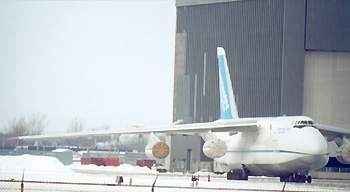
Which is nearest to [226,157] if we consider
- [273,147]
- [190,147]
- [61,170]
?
[273,147]

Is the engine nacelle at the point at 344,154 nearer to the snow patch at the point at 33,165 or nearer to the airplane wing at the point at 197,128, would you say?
the airplane wing at the point at 197,128

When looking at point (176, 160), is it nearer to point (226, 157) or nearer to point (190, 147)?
point (190, 147)

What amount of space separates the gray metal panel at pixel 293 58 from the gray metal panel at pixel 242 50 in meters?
0.59

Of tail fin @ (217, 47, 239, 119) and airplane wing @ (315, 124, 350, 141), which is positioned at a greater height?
tail fin @ (217, 47, 239, 119)

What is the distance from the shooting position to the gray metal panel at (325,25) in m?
49.8

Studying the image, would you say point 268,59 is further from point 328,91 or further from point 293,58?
point 328,91

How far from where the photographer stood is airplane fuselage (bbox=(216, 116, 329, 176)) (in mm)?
27375

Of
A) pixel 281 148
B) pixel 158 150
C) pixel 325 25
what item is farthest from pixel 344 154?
pixel 325 25

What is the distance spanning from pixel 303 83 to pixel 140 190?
104 feet

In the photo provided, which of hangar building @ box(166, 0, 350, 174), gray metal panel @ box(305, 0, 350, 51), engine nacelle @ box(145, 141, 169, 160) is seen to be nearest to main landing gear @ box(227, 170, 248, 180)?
engine nacelle @ box(145, 141, 169, 160)

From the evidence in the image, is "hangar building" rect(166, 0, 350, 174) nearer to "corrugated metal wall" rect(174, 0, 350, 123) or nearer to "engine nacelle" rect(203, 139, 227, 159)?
"corrugated metal wall" rect(174, 0, 350, 123)

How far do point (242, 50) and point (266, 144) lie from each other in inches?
923

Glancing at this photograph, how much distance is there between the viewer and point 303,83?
1976 inches

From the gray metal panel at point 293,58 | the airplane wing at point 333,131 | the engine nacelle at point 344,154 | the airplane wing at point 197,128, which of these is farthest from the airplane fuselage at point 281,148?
the gray metal panel at point 293,58
